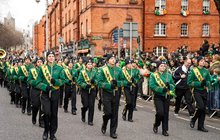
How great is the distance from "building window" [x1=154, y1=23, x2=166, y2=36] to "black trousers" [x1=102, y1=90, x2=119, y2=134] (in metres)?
39.0

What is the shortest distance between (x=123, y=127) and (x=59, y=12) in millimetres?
63004

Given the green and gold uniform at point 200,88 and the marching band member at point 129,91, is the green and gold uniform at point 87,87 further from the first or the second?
the green and gold uniform at point 200,88

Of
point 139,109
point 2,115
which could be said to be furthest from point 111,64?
point 139,109

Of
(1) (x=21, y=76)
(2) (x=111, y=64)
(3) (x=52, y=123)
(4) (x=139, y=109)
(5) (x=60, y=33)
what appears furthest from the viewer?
(5) (x=60, y=33)

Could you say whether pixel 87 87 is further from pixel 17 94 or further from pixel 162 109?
pixel 17 94

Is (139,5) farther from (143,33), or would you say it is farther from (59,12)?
(59,12)

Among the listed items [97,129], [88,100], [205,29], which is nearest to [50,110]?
[97,129]

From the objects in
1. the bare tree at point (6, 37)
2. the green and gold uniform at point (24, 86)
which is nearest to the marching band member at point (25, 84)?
the green and gold uniform at point (24, 86)

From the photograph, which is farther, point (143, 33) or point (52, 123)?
point (143, 33)

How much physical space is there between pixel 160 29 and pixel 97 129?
3846 cm

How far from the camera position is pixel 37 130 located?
41.3 ft

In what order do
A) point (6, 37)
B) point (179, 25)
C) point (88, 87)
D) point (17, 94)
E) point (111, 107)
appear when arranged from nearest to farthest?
point (111, 107) → point (88, 87) → point (17, 94) → point (179, 25) → point (6, 37)

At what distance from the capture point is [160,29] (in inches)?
1988

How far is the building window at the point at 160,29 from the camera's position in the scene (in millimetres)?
50344
